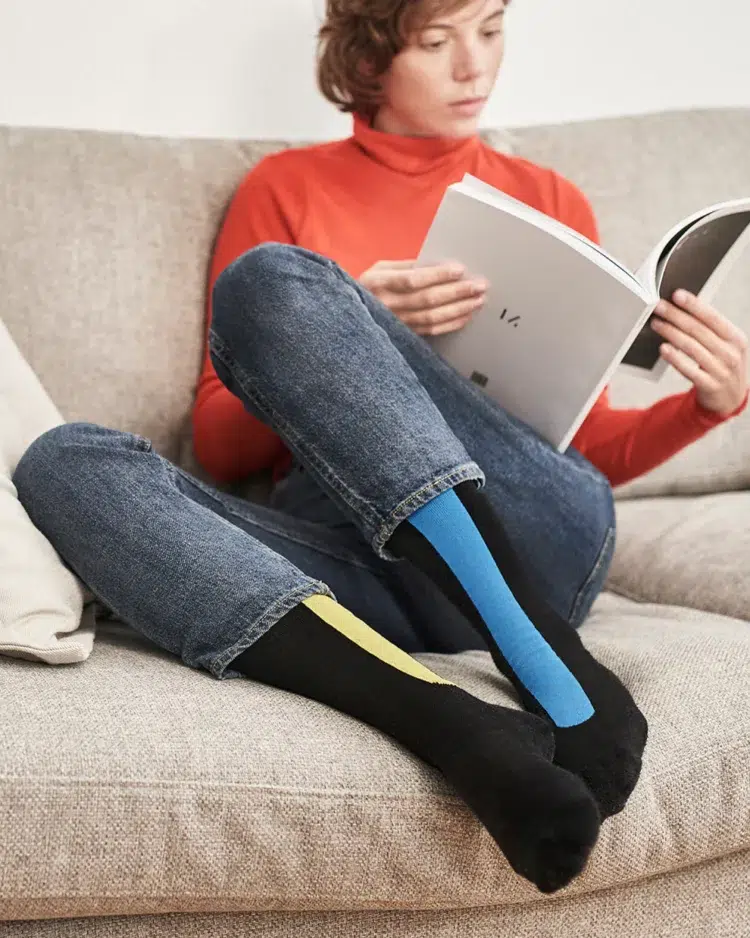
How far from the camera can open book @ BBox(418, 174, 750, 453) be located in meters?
0.97

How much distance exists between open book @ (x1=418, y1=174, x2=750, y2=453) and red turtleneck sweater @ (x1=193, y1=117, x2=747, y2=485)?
22 centimetres

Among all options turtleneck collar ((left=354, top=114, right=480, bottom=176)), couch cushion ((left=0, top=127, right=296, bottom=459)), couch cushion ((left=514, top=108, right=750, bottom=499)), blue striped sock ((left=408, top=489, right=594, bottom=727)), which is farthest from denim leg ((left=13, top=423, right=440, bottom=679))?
couch cushion ((left=514, top=108, right=750, bottom=499))

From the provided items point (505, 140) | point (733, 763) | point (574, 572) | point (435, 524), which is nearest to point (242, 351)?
point (435, 524)

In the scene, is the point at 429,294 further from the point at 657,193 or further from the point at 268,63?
the point at 268,63

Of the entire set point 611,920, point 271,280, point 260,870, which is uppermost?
point 271,280

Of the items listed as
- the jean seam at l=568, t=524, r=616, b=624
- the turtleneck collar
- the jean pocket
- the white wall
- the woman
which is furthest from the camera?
the white wall

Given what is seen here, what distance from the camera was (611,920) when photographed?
909 millimetres

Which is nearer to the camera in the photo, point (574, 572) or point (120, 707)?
point (120, 707)

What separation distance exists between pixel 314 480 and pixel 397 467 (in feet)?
0.39

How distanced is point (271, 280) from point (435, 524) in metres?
0.26

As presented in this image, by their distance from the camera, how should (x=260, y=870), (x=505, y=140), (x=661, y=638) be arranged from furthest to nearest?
(x=505, y=140)
(x=661, y=638)
(x=260, y=870)

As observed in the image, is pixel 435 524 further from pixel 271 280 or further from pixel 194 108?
pixel 194 108

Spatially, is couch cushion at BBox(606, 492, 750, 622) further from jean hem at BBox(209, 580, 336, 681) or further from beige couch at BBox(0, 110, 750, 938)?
jean hem at BBox(209, 580, 336, 681)

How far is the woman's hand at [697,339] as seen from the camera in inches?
43.5
